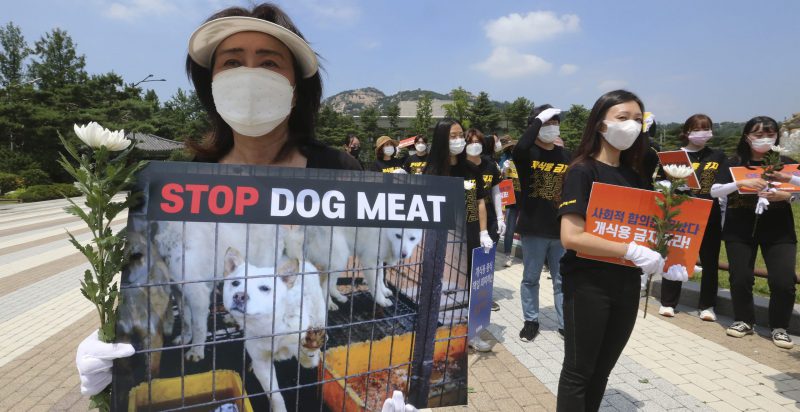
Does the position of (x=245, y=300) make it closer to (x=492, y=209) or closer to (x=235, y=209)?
(x=235, y=209)

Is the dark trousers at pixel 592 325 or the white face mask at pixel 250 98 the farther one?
the dark trousers at pixel 592 325

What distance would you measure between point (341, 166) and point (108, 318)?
91cm

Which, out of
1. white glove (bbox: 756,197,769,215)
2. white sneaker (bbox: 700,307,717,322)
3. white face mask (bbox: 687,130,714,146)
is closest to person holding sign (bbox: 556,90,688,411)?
white glove (bbox: 756,197,769,215)

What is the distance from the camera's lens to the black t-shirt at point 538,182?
423cm

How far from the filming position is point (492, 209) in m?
5.39

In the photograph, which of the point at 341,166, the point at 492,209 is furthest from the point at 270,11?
the point at 492,209

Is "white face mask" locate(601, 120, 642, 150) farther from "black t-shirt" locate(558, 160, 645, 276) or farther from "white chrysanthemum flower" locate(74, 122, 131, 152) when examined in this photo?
"white chrysanthemum flower" locate(74, 122, 131, 152)

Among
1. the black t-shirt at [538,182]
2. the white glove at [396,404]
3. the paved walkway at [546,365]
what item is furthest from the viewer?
the black t-shirt at [538,182]

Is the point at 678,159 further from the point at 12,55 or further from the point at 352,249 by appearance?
the point at 12,55

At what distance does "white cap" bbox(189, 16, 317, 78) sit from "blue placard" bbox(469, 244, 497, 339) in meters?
2.41

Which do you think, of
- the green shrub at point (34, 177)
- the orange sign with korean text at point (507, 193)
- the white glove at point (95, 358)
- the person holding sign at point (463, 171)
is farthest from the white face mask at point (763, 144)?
the green shrub at point (34, 177)

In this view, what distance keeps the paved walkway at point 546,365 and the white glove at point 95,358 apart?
8.38 feet

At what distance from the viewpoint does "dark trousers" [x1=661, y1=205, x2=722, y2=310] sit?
485 centimetres

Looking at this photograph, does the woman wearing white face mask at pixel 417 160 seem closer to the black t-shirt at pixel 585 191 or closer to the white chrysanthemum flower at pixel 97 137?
the black t-shirt at pixel 585 191
